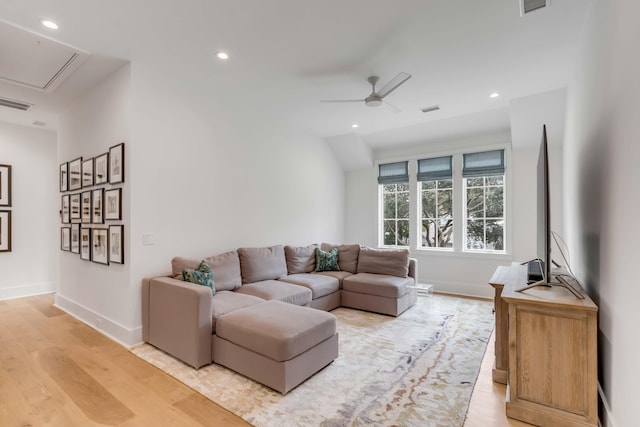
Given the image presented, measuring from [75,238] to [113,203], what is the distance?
1282 mm

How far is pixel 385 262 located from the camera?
4633 mm

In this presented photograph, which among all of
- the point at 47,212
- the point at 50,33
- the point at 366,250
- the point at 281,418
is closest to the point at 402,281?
the point at 366,250

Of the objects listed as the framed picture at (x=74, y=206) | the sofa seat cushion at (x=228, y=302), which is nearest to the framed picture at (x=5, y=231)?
the framed picture at (x=74, y=206)

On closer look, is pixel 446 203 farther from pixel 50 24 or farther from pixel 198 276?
pixel 50 24

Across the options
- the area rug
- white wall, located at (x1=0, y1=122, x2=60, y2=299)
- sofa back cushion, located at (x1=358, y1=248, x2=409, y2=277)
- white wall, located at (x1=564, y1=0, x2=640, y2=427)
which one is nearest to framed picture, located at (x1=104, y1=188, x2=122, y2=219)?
the area rug

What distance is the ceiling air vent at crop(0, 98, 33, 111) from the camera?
393 cm

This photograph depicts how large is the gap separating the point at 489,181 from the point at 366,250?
248 centimetres

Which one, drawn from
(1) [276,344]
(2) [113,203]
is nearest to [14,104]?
(2) [113,203]

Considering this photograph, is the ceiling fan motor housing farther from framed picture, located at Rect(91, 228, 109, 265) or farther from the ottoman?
framed picture, located at Rect(91, 228, 109, 265)

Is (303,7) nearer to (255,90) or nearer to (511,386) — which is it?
(255,90)

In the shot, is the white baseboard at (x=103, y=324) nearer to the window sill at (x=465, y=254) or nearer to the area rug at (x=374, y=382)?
the area rug at (x=374, y=382)

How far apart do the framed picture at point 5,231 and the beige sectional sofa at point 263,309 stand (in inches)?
139

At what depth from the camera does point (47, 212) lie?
527cm

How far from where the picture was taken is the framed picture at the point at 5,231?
188 inches
